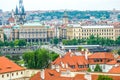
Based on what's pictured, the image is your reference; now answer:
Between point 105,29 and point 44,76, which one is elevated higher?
point 44,76

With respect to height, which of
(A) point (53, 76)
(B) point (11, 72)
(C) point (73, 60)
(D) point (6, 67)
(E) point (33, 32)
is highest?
(A) point (53, 76)

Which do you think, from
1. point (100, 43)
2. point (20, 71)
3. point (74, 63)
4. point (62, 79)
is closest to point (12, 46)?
point (100, 43)

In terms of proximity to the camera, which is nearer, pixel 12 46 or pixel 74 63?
pixel 74 63

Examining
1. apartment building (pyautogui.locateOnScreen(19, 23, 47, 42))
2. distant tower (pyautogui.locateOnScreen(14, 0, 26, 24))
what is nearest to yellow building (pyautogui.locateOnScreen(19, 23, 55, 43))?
apartment building (pyautogui.locateOnScreen(19, 23, 47, 42))

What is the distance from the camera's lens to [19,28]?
124 metres

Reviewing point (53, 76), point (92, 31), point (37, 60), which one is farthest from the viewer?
point (92, 31)

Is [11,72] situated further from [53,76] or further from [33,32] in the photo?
[33,32]

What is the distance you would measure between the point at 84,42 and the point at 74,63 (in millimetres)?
57992

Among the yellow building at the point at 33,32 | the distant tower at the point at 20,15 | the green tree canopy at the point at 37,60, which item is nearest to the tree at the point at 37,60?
the green tree canopy at the point at 37,60

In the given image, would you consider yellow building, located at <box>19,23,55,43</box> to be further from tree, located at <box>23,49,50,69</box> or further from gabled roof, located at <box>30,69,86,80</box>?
gabled roof, located at <box>30,69,86,80</box>

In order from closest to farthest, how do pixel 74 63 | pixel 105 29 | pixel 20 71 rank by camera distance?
pixel 20 71 → pixel 74 63 → pixel 105 29

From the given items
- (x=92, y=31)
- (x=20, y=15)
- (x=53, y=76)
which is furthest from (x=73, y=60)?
(x=20, y=15)

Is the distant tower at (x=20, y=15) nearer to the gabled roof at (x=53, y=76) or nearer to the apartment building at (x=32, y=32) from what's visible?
the apartment building at (x=32, y=32)

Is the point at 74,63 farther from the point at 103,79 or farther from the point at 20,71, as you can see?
the point at 103,79
